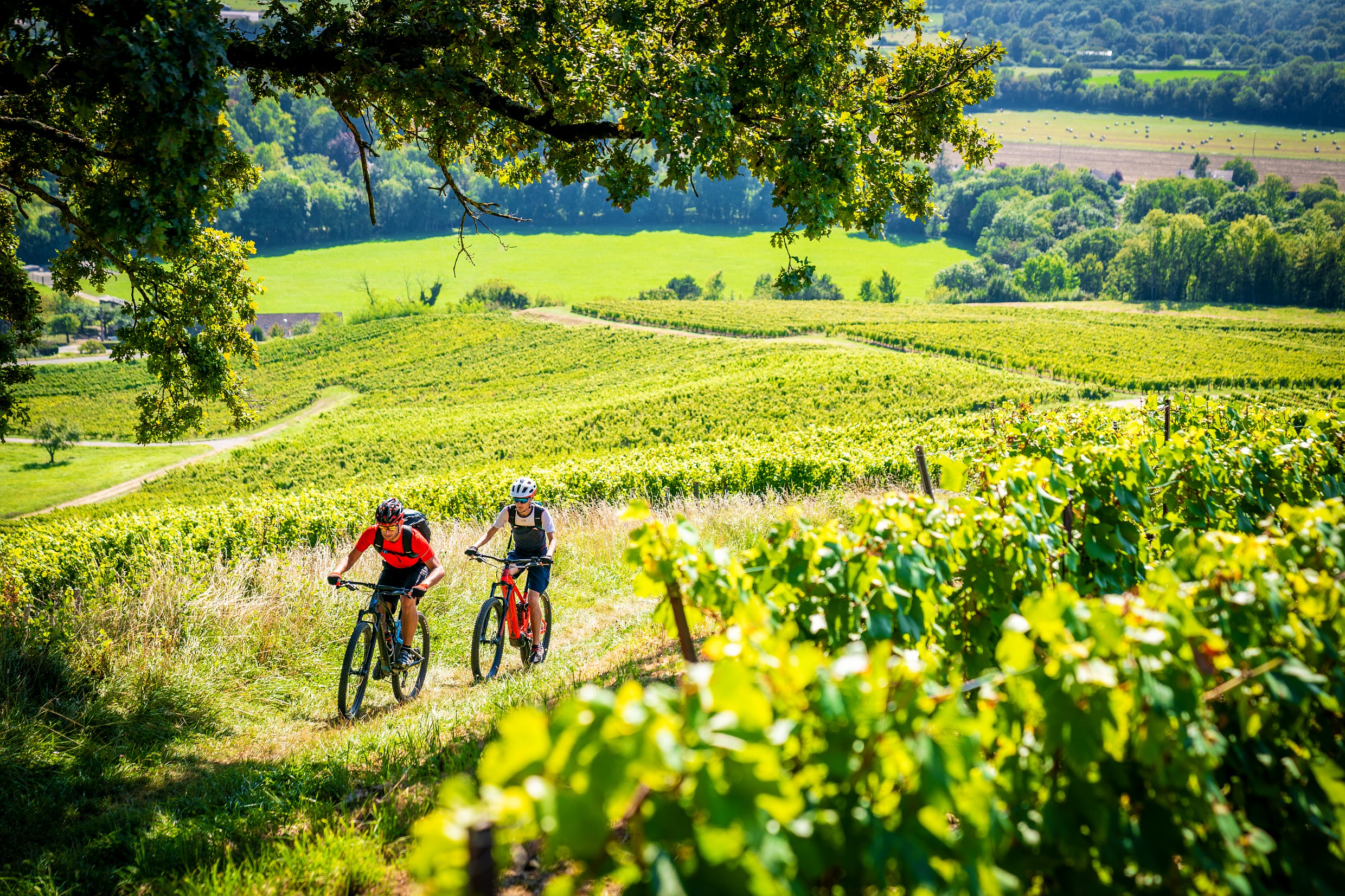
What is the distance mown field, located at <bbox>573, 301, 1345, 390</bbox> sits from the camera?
49.2m

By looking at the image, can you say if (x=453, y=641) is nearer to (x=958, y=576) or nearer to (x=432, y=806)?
(x=432, y=806)

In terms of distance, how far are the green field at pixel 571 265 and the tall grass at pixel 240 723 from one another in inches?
3949

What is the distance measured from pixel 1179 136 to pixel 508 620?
22123cm

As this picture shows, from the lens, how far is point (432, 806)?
4848 mm

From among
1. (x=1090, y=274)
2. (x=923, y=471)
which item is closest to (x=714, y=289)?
(x=1090, y=274)

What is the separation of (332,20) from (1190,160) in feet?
647

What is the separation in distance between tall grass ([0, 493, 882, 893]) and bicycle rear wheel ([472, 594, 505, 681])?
8.2 inches

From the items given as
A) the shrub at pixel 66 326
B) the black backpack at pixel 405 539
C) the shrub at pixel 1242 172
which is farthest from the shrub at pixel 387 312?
the shrub at pixel 1242 172

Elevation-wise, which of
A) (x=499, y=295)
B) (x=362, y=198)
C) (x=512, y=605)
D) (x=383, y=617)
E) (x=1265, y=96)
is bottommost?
(x=512, y=605)

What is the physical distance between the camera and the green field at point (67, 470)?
43.3m

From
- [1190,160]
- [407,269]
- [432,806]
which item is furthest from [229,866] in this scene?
[1190,160]

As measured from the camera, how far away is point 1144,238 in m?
108

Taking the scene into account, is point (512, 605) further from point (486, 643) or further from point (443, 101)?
point (443, 101)

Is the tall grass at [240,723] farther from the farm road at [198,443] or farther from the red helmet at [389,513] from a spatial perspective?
the farm road at [198,443]
